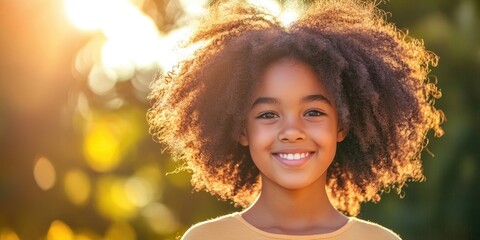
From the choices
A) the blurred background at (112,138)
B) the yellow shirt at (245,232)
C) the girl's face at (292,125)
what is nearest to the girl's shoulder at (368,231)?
the yellow shirt at (245,232)

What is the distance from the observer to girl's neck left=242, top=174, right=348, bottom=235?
676cm

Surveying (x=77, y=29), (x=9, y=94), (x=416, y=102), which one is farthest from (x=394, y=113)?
(x=77, y=29)

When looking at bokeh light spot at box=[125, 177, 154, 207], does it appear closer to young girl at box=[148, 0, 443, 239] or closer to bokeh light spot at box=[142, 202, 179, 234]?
bokeh light spot at box=[142, 202, 179, 234]

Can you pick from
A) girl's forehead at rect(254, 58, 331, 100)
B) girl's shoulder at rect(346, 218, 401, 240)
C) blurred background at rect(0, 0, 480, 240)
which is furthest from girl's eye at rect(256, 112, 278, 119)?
blurred background at rect(0, 0, 480, 240)

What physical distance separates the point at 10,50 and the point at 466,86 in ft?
12.1

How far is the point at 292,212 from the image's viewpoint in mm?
6766

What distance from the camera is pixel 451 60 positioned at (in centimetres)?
1100

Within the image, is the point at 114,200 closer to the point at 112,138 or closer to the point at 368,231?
the point at 112,138

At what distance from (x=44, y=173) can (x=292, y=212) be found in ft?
12.5

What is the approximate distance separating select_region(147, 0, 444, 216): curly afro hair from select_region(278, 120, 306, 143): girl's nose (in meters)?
0.22

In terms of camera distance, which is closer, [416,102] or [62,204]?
[416,102]

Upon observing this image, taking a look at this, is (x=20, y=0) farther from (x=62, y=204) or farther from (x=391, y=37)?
(x=391, y=37)

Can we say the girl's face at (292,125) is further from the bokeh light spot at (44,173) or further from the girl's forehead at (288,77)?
the bokeh light spot at (44,173)

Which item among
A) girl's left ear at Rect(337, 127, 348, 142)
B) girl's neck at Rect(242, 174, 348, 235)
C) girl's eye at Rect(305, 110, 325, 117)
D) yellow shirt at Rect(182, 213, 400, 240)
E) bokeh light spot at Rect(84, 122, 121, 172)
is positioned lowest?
yellow shirt at Rect(182, 213, 400, 240)
